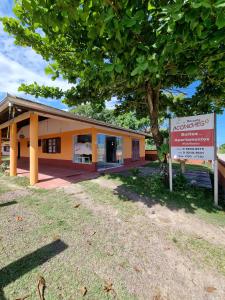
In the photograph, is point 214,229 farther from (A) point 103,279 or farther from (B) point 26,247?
(B) point 26,247

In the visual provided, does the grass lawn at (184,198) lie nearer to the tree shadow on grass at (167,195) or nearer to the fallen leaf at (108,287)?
the tree shadow on grass at (167,195)

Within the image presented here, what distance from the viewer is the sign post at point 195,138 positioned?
18.1 feet

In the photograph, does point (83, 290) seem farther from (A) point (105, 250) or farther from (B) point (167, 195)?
(B) point (167, 195)

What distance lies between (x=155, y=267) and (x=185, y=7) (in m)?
4.03

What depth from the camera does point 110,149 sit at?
1616 centimetres

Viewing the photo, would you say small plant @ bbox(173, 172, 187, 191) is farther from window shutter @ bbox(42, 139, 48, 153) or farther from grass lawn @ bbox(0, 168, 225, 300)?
window shutter @ bbox(42, 139, 48, 153)

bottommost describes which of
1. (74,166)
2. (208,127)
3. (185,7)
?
(74,166)

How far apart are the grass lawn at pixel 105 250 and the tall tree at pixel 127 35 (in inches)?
130

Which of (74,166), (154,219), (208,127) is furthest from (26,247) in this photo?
(74,166)

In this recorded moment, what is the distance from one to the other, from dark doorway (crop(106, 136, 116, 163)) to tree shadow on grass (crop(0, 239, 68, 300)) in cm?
1250

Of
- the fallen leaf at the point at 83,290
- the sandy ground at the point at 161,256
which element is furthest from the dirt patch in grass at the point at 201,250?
the fallen leaf at the point at 83,290

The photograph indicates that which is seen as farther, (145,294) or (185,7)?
(185,7)

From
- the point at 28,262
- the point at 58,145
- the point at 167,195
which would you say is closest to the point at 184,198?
the point at 167,195

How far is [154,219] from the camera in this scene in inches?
178
